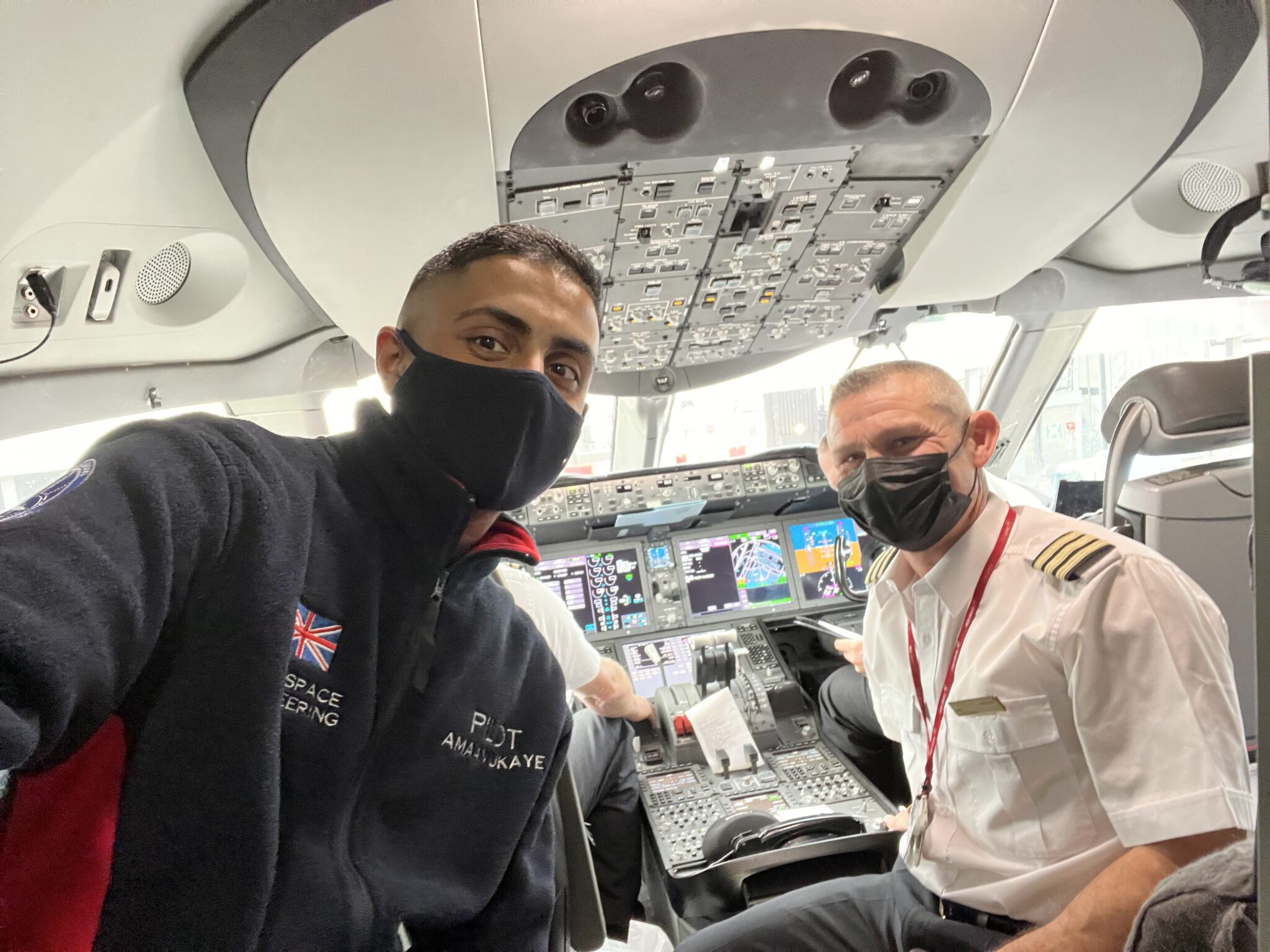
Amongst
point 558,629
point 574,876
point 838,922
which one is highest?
point 558,629

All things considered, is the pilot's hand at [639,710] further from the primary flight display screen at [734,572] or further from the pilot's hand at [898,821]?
the primary flight display screen at [734,572]

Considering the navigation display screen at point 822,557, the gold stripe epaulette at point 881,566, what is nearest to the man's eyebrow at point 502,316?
the gold stripe epaulette at point 881,566

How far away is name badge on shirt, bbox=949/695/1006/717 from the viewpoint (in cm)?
131

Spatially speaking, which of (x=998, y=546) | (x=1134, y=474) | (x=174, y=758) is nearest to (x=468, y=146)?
(x=174, y=758)

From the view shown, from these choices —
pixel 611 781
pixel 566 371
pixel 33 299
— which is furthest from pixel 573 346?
pixel 611 781

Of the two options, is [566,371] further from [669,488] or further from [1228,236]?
[1228,236]

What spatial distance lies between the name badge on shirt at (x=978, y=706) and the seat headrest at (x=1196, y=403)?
1.26 meters

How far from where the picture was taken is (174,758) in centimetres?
63

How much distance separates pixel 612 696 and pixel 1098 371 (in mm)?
3665

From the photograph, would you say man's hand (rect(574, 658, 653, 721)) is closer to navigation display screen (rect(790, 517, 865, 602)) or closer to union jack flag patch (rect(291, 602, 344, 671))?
union jack flag patch (rect(291, 602, 344, 671))

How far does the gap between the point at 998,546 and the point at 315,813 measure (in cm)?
131

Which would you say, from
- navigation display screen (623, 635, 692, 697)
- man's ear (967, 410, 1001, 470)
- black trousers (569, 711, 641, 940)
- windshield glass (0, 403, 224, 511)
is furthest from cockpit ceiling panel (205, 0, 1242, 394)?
navigation display screen (623, 635, 692, 697)

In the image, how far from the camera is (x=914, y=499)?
1.48 metres

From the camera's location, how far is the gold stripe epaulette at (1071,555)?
4.04 feet
